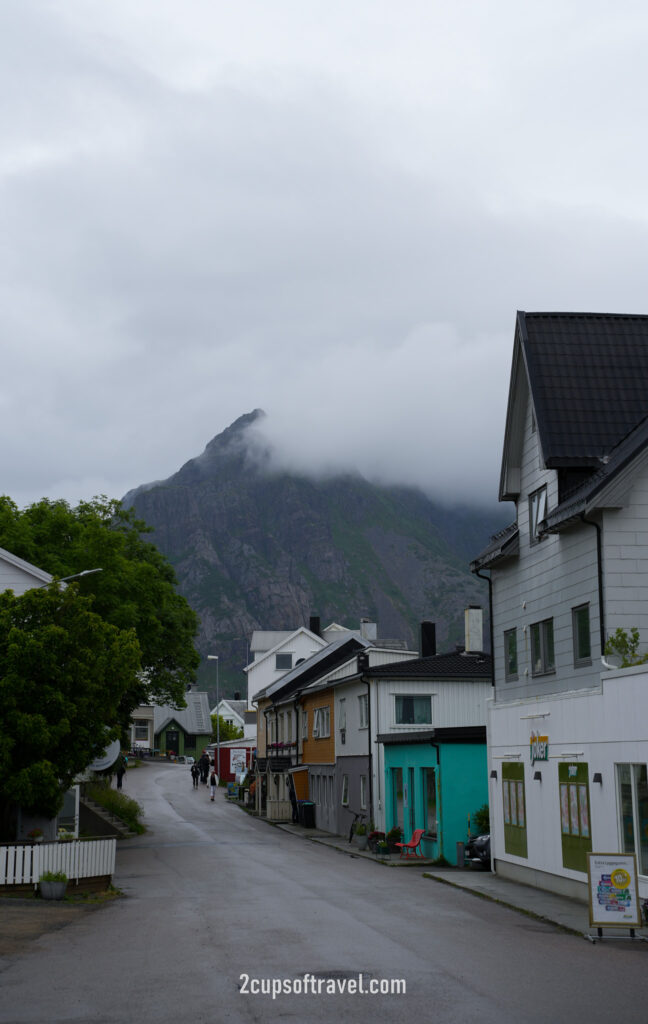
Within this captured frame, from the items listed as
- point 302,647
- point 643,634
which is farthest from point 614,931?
point 302,647

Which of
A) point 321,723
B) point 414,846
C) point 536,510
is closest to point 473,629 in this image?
point 321,723

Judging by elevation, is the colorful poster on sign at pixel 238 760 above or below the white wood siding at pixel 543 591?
below

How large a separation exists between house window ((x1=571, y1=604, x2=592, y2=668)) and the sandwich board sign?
6.38m

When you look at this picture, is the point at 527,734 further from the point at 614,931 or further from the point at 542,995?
the point at 542,995

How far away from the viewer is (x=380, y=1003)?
11648mm

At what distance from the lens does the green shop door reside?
71.2 feet

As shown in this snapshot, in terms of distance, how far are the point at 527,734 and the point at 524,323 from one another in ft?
32.0

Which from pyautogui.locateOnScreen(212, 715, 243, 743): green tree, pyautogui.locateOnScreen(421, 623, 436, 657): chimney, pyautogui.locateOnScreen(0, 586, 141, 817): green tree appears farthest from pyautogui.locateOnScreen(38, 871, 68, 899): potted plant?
pyautogui.locateOnScreen(212, 715, 243, 743): green tree

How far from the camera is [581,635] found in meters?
23.8

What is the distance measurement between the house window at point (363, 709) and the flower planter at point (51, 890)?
21174 mm

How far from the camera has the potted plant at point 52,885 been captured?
2270 cm

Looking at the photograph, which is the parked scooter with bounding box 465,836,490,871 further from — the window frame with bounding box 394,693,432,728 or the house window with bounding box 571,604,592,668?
the window frame with bounding box 394,693,432,728

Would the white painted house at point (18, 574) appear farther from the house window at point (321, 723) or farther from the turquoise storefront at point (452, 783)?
the house window at point (321, 723)

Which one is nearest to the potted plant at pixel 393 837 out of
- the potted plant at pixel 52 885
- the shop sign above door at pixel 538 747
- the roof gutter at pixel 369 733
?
the roof gutter at pixel 369 733
